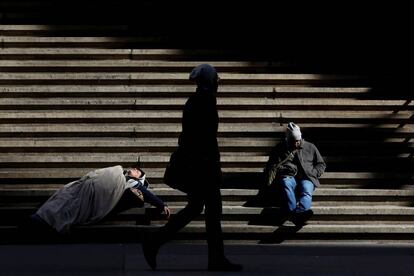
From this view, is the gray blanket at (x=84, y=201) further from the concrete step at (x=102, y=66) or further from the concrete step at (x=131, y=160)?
the concrete step at (x=102, y=66)

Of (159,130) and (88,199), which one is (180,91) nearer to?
(159,130)

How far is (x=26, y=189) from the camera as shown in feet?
34.1

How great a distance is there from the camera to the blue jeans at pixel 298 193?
9.94m

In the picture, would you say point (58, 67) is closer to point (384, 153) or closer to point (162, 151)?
point (162, 151)

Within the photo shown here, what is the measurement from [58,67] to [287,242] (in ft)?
13.5

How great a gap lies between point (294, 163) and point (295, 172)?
0.12 meters

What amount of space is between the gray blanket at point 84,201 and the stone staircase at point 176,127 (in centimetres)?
17

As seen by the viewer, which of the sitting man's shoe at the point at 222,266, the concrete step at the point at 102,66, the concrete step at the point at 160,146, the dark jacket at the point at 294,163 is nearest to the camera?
the sitting man's shoe at the point at 222,266

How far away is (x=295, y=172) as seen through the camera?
10.3 meters

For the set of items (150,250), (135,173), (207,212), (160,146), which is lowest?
(150,250)

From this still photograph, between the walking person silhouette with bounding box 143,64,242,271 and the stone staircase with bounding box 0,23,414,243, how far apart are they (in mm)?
2272

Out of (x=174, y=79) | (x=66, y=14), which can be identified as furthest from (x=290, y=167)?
(x=66, y=14)

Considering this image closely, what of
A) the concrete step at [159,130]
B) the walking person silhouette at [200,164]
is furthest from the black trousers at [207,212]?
the concrete step at [159,130]

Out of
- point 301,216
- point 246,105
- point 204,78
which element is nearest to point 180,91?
point 246,105
